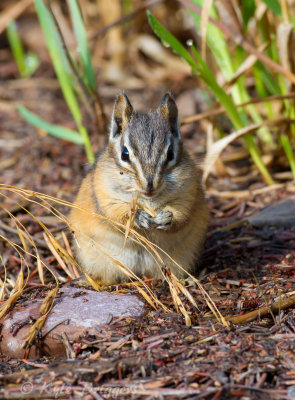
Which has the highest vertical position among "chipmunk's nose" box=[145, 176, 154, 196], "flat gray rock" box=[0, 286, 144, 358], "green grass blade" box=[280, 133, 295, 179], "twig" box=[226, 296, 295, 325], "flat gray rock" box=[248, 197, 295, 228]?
"chipmunk's nose" box=[145, 176, 154, 196]

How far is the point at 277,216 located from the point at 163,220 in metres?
1.63

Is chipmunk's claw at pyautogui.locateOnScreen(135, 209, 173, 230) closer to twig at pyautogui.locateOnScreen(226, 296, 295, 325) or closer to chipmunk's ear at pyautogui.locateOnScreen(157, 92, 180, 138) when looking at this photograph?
chipmunk's ear at pyautogui.locateOnScreen(157, 92, 180, 138)

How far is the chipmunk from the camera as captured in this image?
A: 11.8ft

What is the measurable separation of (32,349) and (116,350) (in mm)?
563

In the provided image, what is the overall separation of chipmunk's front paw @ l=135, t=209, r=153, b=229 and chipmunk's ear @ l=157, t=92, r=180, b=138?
0.67 meters

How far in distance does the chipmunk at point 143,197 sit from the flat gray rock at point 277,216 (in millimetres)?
823

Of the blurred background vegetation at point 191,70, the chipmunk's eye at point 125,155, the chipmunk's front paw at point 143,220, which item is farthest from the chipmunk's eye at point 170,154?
the blurred background vegetation at point 191,70

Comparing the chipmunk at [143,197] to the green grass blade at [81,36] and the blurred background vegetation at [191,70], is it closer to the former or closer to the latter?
the blurred background vegetation at [191,70]

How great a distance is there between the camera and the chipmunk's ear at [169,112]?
13.1 feet

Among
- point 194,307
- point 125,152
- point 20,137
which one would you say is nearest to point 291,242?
point 194,307

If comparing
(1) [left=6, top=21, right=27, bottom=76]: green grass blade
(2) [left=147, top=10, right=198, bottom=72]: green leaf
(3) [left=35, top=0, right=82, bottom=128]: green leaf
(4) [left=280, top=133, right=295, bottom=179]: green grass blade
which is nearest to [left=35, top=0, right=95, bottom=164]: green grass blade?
(3) [left=35, top=0, right=82, bottom=128]: green leaf

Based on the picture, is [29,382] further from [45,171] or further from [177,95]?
[177,95]

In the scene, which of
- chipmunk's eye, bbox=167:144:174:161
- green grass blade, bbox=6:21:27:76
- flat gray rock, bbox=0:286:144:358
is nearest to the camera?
flat gray rock, bbox=0:286:144:358

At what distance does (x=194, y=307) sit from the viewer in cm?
363
